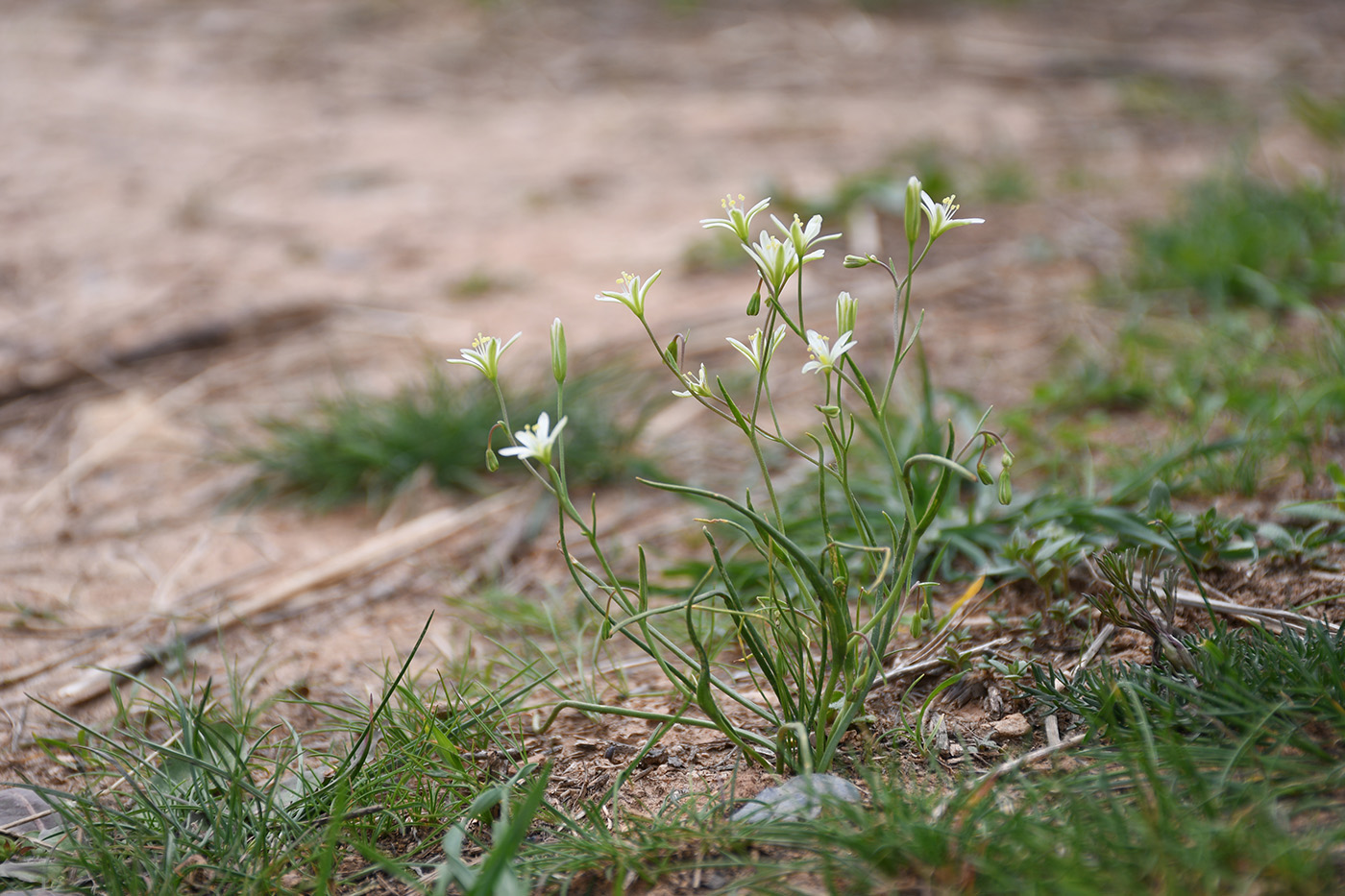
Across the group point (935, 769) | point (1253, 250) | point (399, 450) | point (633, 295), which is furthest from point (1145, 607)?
point (1253, 250)

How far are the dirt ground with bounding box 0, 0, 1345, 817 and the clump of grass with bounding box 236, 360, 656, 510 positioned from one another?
0.09 metres

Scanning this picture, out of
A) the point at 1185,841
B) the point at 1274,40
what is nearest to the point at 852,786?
the point at 1185,841

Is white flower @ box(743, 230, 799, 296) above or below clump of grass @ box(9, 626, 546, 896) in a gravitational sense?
above

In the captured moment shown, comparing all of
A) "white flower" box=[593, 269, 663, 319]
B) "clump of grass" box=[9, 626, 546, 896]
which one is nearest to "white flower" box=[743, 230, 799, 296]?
"white flower" box=[593, 269, 663, 319]

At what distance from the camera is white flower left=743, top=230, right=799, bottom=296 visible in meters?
1.13

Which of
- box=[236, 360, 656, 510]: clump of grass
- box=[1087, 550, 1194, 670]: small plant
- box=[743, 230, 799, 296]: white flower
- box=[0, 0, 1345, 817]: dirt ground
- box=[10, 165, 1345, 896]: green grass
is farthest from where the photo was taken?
box=[236, 360, 656, 510]: clump of grass

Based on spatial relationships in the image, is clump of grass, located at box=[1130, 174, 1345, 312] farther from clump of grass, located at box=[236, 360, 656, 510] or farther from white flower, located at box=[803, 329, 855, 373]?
white flower, located at box=[803, 329, 855, 373]

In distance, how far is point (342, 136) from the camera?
579 cm

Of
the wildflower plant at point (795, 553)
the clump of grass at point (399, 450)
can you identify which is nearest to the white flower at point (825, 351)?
the wildflower plant at point (795, 553)

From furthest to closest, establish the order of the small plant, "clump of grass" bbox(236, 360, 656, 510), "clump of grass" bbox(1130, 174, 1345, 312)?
"clump of grass" bbox(1130, 174, 1345, 312), "clump of grass" bbox(236, 360, 656, 510), the small plant

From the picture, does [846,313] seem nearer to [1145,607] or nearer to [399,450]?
[1145,607]

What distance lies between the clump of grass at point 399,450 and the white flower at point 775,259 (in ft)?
4.77

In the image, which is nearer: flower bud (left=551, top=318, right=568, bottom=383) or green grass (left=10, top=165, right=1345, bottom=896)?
Answer: green grass (left=10, top=165, right=1345, bottom=896)

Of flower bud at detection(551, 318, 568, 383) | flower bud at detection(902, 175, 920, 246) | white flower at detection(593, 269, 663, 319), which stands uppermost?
flower bud at detection(902, 175, 920, 246)
